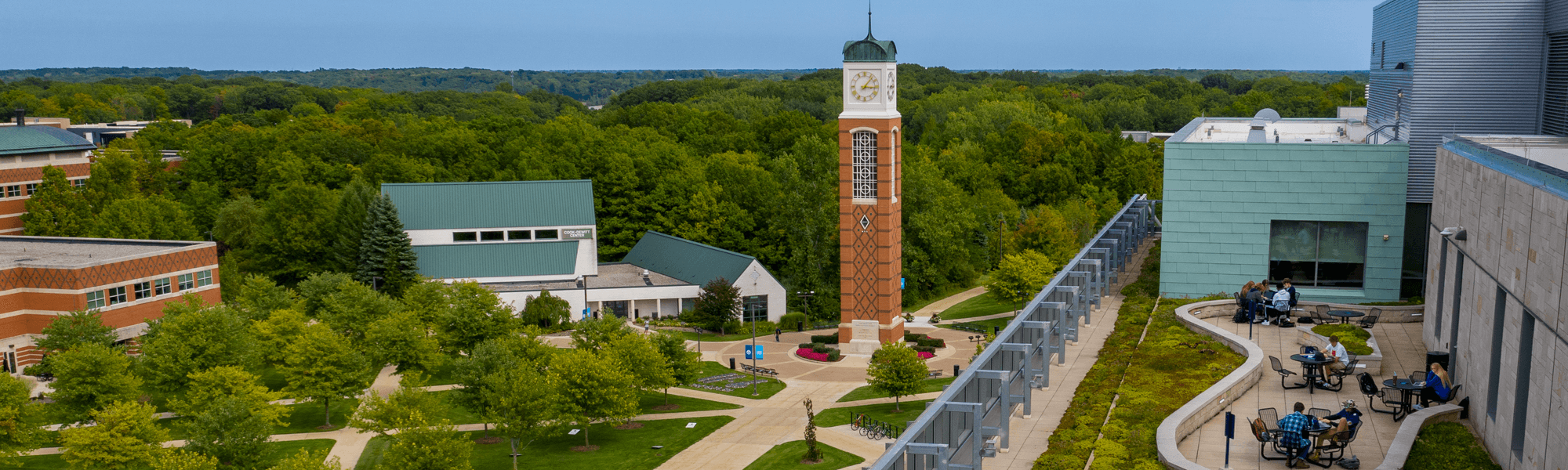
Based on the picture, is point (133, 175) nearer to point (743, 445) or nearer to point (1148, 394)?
point (743, 445)

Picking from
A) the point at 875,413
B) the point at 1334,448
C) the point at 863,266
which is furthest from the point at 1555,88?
the point at 863,266

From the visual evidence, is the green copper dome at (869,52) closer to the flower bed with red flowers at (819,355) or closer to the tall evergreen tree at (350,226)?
the flower bed with red flowers at (819,355)

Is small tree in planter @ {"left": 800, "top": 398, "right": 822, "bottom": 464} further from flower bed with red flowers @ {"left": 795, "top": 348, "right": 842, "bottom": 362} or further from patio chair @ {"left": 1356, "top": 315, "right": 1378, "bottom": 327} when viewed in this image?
patio chair @ {"left": 1356, "top": 315, "right": 1378, "bottom": 327}

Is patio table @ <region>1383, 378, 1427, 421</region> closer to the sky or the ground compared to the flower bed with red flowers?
closer to the sky

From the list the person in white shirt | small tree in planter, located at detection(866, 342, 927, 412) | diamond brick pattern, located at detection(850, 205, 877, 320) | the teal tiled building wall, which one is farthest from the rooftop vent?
diamond brick pattern, located at detection(850, 205, 877, 320)

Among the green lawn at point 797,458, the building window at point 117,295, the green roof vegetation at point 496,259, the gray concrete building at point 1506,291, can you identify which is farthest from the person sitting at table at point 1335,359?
the green roof vegetation at point 496,259

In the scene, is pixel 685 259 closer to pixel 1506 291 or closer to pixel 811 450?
pixel 811 450
